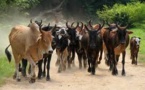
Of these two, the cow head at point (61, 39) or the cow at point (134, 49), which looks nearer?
the cow head at point (61, 39)

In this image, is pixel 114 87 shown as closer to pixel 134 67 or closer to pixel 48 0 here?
pixel 134 67

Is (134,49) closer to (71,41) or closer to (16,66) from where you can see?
(71,41)

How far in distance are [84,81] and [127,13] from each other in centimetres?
2874

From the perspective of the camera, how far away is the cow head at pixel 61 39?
15.0 m

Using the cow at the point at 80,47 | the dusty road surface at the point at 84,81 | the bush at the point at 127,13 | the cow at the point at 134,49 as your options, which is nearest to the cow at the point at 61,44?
the dusty road surface at the point at 84,81

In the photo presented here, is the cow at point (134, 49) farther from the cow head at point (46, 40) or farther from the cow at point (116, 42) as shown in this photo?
the cow head at point (46, 40)

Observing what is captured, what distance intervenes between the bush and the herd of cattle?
75.1 ft

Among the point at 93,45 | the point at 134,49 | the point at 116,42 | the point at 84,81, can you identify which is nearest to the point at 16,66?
the point at 84,81

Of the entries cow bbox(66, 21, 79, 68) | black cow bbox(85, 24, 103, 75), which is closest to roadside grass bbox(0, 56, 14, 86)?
cow bbox(66, 21, 79, 68)

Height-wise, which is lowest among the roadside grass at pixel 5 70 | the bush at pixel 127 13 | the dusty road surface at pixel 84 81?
the dusty road surface at pixel 84 81

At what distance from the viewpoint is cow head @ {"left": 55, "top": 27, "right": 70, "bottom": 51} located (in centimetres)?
1495

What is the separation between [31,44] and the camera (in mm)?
12469

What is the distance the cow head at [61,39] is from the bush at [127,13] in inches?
1018

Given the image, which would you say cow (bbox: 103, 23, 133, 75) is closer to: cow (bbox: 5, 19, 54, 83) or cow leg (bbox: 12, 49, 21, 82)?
cow (bbox: 5, 19, 54, 83)
